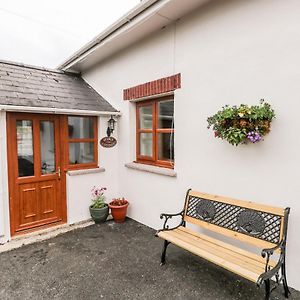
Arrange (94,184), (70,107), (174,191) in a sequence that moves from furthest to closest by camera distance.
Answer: (94,184) < (70,107) < (174,191)

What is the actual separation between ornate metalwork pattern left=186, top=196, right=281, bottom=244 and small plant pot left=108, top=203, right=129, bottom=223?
6.08ft

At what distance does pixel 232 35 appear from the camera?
306 cm

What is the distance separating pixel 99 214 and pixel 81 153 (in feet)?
4.86

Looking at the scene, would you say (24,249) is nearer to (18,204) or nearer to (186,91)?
(18,204)

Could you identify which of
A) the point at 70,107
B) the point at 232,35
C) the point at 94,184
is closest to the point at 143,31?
the point at 232,35

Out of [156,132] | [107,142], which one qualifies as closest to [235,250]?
[156,132]

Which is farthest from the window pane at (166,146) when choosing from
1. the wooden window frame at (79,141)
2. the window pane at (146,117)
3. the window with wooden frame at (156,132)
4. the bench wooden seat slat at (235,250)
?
the wooden window frame at (79,141)

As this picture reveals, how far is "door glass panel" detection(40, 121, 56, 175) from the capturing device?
452 cm

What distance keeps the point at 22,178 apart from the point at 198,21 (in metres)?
4.32

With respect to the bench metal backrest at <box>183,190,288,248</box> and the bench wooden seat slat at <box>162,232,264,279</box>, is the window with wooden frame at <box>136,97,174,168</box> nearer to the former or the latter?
the bench metal backrest at <box>183,190,288,248</box>

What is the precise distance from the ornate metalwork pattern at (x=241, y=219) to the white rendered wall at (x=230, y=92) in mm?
235

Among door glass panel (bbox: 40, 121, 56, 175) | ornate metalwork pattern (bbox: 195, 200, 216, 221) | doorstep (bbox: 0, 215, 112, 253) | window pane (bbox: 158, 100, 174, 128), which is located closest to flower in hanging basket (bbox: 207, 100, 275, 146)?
ornate metalwork pattern (bbox: 195, 200, 216, 221)

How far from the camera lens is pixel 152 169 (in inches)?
175

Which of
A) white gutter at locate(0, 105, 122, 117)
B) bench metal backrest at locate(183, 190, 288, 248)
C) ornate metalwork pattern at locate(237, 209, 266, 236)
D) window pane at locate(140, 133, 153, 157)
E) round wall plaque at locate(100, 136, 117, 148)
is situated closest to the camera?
bench metal backrest at locate(183, 190, 288, 248)
